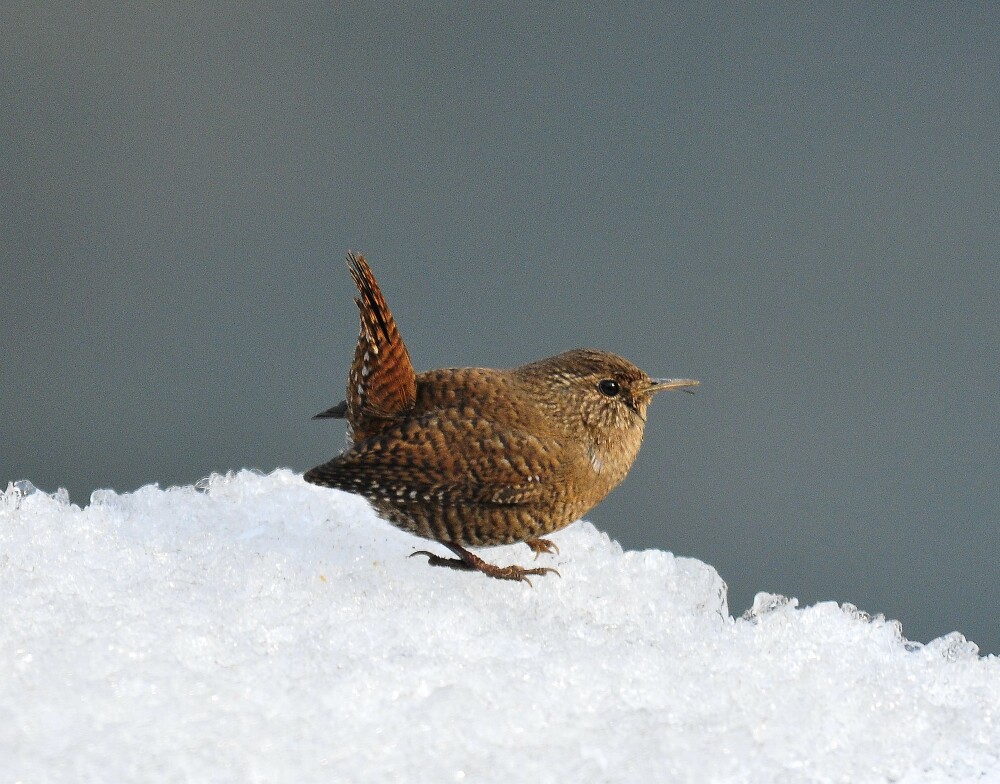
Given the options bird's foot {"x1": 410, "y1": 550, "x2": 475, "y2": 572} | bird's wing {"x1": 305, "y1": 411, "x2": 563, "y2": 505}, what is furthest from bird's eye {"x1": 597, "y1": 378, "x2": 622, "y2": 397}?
bird's foot {"x1": 410, "y1": 550, "x2": 475, "y2": 572}

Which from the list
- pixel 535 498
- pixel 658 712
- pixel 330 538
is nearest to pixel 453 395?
pixel 535 498

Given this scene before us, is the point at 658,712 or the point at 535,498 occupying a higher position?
the point at 535,498

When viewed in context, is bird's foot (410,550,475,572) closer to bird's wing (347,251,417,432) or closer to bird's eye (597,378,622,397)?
bird's wing (347,251,417,432)

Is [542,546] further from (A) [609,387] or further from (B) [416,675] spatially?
(B) [416,675]

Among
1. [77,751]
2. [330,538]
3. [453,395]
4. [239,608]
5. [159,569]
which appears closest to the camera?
[77,751]

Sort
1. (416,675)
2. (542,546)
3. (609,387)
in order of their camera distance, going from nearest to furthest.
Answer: (416,675), (609,387), (542,546)

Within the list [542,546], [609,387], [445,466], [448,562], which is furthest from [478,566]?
[609,387]

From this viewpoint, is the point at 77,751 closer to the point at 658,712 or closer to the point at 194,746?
the point at 194,746
